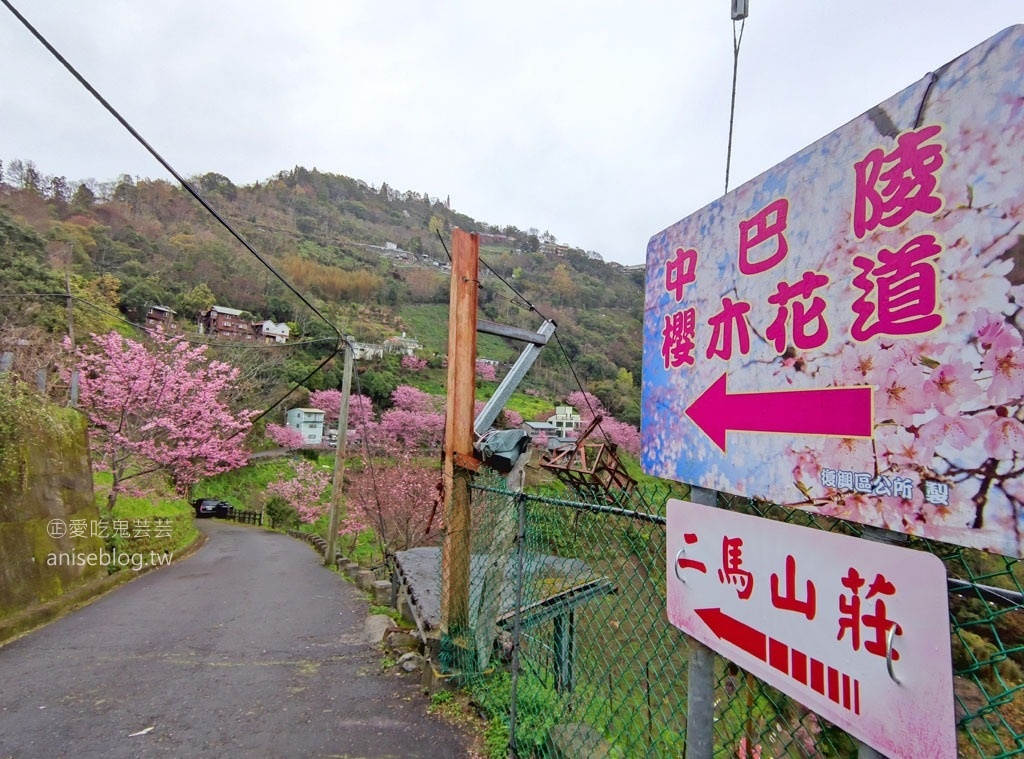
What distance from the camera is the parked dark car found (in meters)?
22.0

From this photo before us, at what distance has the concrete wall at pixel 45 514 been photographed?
19.2 ft

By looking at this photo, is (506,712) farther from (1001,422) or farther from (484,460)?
(1001,422)

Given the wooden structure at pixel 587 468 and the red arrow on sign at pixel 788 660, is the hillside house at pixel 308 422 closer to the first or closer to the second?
the wooden structure at pixel 587 468

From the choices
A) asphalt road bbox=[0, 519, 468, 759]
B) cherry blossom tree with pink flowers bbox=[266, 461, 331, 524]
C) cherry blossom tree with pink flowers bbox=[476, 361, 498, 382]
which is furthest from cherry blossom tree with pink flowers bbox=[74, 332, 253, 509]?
cherry blossom tree with pink flowers bbox=[476, 361, 498, 382]

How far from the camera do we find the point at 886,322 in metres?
0.95

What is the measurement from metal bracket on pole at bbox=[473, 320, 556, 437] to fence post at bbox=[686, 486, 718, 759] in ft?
8.19

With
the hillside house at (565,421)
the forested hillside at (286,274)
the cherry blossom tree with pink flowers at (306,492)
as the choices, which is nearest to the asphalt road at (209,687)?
the forested hillside at (286,274)

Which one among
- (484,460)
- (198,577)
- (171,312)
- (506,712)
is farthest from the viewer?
(171,312)

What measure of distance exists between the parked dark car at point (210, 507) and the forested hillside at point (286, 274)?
5.64 meters

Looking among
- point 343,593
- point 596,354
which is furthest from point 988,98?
point 596,354

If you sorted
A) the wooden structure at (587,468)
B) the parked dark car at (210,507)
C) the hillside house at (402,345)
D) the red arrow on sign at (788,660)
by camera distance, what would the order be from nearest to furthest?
1. the red arrow on sign at (788,660)
2. the wooden structure at (587,468)
3. the parked dark car at (210,507)
4. the hillside house at (402,345)

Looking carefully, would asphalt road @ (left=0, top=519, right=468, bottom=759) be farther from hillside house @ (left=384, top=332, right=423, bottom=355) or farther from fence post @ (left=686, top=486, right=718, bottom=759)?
hillside house @ (left=384, top=332, right=423, bottom=355)

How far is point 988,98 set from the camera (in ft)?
2.70

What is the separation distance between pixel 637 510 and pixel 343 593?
26.4 feet
